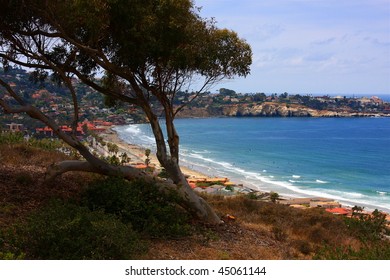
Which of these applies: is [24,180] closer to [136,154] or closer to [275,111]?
[136,154]

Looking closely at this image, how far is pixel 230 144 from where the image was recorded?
70.5 metres

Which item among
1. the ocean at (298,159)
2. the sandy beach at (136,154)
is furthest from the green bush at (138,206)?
the sandy beach at (136,154)

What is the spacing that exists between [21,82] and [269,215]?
84.5 feet

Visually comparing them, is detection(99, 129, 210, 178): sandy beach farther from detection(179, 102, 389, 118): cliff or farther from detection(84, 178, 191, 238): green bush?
detection(179, 102, 389, 118): cliff

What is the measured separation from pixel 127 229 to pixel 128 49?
2.95 metres

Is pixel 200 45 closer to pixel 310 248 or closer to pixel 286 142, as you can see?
pixel 310 248

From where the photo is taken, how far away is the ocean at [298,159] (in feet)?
131

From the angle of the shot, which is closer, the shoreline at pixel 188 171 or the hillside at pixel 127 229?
the hillside at pixel 127 229

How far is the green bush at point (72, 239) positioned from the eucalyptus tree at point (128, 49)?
6.78ft

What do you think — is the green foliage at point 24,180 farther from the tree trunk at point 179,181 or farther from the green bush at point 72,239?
the green bush at point 72,239

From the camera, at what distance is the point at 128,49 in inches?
284

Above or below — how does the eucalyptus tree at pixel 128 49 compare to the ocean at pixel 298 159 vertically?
above

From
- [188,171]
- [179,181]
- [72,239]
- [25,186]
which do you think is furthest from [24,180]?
[188,171]

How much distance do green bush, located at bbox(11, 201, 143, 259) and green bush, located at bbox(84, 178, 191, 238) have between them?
→ 1.09m
